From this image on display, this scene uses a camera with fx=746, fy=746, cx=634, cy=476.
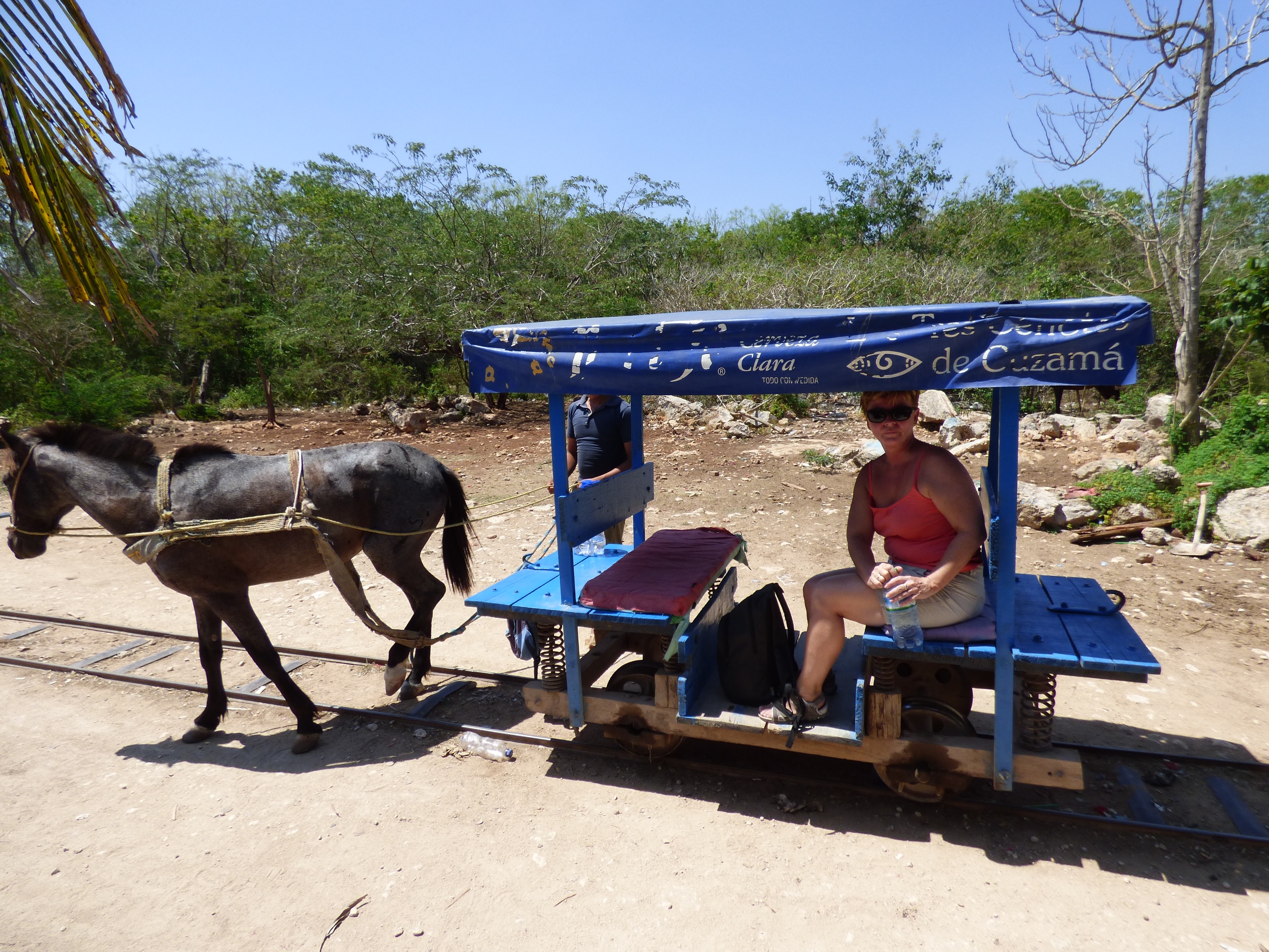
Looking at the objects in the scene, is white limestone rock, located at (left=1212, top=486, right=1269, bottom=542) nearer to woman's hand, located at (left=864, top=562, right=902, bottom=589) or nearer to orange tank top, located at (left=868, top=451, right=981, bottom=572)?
orange tank top, located at (left=868, top=451, right=981, bottom=572)

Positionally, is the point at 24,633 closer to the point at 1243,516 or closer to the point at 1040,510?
the point at 1040,510

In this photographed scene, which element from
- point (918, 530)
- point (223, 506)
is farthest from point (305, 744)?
point (918, 530)

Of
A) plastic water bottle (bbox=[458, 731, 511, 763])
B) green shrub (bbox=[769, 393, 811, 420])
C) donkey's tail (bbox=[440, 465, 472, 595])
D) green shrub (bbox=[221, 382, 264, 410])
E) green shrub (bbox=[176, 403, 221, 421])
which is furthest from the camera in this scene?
green shrub (bbox=[221, 382, 264, 410])

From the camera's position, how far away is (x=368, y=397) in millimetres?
20812

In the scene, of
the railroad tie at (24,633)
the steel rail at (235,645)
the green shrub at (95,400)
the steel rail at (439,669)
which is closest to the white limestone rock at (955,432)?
the steel rail at (439,669)

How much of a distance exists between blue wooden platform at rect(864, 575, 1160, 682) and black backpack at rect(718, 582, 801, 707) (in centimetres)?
51

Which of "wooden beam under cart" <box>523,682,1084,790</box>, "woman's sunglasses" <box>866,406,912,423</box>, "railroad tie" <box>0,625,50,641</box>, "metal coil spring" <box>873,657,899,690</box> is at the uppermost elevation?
"woman's sunglasses" <box>866,406,912,423</box>

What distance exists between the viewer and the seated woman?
Result: 345cm

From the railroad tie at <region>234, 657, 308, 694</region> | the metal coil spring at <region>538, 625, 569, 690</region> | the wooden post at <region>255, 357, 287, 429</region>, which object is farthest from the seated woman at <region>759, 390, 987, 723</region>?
the wooden post at <region>255, 357, 287, 429</region>

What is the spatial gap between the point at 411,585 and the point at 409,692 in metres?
0.78

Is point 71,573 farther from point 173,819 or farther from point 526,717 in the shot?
point 526,717

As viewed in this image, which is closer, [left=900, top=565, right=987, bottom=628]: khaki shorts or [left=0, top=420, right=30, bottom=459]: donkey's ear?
[left=900, top=565, right=987, bottom=628]: khaki shorts

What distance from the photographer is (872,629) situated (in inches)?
144

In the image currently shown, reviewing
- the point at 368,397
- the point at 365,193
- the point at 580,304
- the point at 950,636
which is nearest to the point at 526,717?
the point at 950,636
